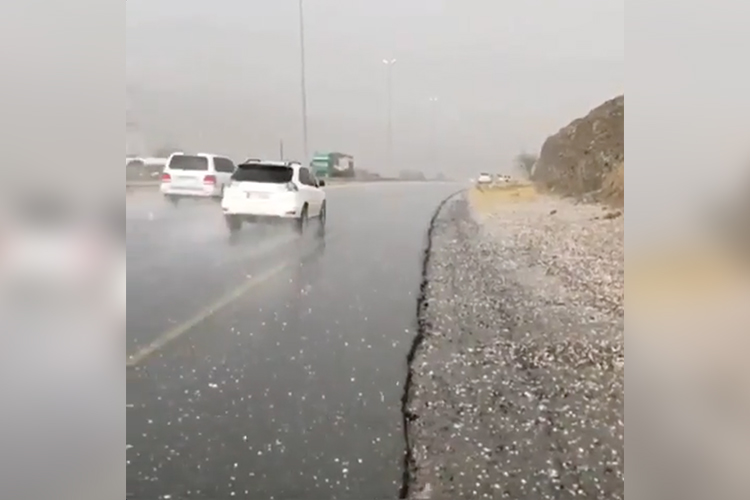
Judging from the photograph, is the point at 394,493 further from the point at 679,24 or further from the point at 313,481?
the point at 679,24

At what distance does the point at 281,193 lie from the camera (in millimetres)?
1860

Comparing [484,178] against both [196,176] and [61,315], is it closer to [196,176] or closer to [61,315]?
[196,176]

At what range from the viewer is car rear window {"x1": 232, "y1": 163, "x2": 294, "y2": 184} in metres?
1.82

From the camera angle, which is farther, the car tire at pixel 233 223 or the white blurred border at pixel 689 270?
the car tire at pixel 233 223

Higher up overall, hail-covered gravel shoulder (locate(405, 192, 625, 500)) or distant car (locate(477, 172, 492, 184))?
distant car (locate(477, 172, 492, 184))

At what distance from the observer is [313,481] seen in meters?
1.60

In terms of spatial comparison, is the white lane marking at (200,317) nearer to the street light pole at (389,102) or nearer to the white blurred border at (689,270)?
the street light pole at (389,102)

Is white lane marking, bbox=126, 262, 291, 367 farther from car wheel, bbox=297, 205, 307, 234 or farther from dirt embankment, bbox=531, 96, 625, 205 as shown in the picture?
dirt embankment, bbox=531, 96, 625, 205

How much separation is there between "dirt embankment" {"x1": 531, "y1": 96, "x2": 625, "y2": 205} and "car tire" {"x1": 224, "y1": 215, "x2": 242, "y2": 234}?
76cm

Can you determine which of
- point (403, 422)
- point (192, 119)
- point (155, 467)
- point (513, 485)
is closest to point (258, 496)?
point (155, 467)

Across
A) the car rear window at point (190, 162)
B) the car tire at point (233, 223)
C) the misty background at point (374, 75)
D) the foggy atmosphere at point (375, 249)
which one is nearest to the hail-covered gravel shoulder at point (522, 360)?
the foggy atmosphere at point (375, 249)

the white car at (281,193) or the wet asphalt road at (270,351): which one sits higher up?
the white car at (281,193)

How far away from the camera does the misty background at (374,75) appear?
172cm

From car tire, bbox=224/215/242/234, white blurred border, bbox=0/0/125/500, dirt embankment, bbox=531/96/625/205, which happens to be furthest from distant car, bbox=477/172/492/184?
white blurred border, bbox=0/0/125/500
